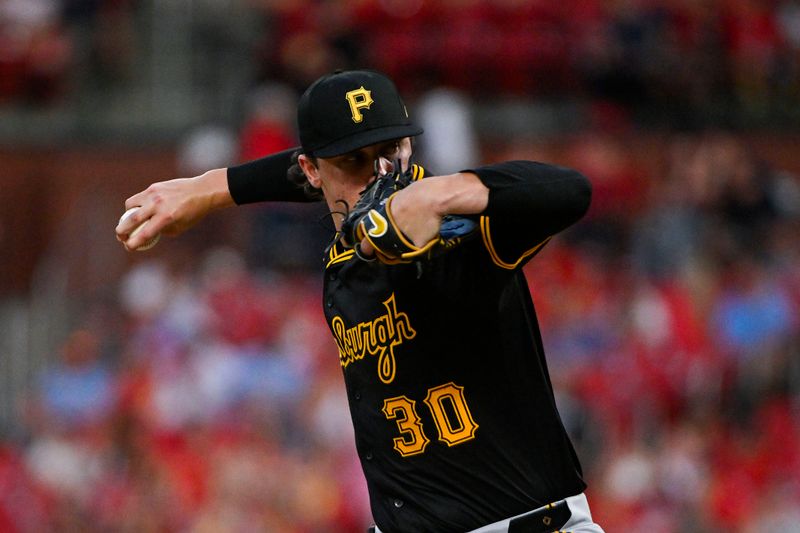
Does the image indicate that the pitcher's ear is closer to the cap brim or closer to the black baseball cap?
the black baseball cap

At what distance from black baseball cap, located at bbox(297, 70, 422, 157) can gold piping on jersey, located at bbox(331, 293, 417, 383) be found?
1.50 ft

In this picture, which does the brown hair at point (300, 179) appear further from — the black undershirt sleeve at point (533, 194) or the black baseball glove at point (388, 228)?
the black undershirt sleeve at point (533, 194)

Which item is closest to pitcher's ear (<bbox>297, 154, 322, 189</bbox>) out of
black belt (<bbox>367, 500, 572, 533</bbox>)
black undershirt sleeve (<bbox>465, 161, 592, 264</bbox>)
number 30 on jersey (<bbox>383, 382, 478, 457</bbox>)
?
number 30 on jersey (<bbox>383, 382, 478, 457</bbox>)

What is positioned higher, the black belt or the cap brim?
the cap brim

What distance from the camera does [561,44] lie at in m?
13.9

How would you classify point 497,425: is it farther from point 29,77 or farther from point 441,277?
point 29,77

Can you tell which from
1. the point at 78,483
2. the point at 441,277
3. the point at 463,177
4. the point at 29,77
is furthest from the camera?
the point at 29,77

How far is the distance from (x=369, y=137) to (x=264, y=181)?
943 mm

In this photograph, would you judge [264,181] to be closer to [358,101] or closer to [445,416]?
[358,101]

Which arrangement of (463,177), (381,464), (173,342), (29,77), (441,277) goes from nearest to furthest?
1. (463,177)
2. (441,277)
3. (381,464)
4. (173,342)
5. (29,77)

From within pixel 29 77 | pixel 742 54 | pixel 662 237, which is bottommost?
pixel 662 237

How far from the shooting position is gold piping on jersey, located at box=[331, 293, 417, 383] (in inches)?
152

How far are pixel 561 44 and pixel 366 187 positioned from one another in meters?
10.3

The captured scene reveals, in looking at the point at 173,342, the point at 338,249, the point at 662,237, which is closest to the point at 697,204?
the point at 662,237
